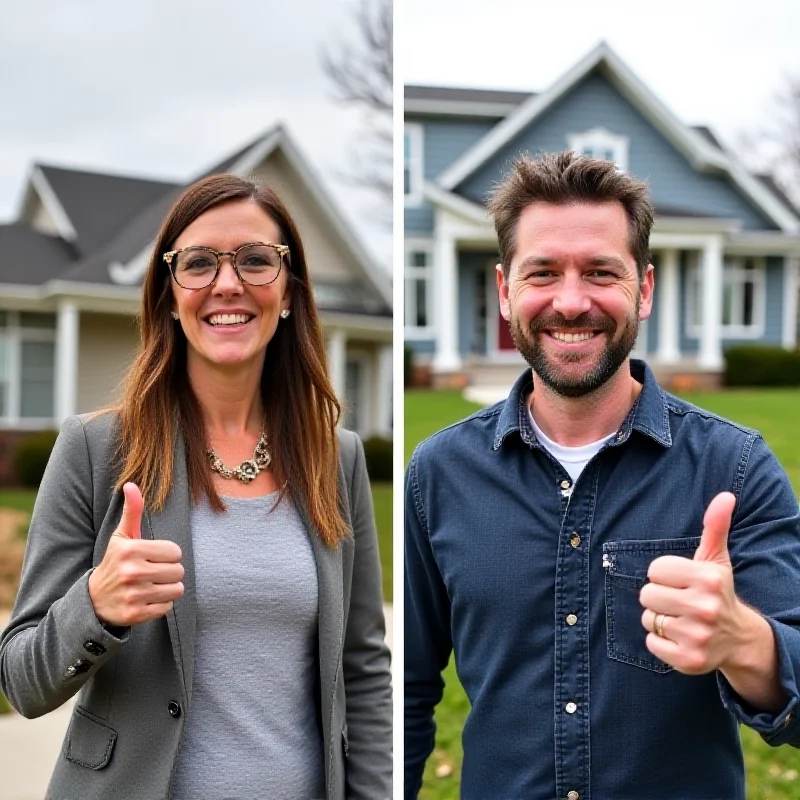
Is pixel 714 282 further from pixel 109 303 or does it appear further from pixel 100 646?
pixel 100 646

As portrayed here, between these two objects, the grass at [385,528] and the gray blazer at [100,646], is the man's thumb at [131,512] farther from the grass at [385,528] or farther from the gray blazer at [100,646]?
the grass at [385,528]

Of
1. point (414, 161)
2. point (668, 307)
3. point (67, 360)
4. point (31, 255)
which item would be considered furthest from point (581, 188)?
point (31, 255)

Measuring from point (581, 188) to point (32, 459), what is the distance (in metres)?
10.5

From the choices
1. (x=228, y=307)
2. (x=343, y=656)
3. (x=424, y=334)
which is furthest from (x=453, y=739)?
(x=424, y=334)

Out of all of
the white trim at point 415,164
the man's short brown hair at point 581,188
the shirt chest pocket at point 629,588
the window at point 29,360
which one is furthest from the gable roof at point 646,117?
the window at point 29,360

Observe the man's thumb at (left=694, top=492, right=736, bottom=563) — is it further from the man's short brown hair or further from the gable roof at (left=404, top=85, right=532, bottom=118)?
the gable roof at (left=404, top=85, right=532, bottom=118)

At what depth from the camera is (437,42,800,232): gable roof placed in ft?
19.9

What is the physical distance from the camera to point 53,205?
43.1 ft

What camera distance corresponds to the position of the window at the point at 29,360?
12141 millimetres

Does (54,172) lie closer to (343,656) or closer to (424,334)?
(424,334)

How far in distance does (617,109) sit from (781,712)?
27.5ft

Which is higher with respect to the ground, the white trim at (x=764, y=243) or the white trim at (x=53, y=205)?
the white trim at (x=53, y=205)

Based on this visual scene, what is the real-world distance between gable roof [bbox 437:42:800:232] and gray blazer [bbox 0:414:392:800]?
13.6ft

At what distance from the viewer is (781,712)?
1318mm
